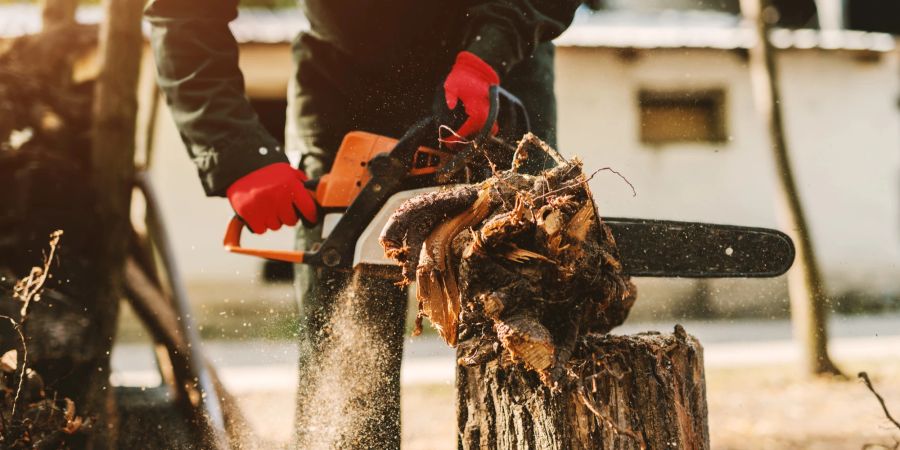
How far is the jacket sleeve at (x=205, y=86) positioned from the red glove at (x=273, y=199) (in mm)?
90

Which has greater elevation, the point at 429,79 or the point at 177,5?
the point at 177,5

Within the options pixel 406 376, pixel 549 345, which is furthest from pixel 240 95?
pixel 406 376

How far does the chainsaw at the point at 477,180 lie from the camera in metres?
1.63

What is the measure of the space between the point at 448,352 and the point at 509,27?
3.70 m

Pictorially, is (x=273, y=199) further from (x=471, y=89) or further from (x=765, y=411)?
(x=765, y=411)

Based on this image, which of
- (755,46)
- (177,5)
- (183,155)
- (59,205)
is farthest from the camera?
(183,155)

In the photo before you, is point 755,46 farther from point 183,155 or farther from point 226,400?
point 183,155

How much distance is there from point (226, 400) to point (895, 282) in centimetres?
664

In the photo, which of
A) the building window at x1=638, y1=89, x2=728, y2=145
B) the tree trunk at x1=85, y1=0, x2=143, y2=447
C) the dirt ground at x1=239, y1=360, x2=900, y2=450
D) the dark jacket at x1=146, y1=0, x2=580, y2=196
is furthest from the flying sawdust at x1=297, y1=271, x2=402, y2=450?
the building window at x1=638, y1=89, x2=728, y2=145

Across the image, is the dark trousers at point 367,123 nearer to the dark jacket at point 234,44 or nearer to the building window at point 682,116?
the dark jacket at point 234,44

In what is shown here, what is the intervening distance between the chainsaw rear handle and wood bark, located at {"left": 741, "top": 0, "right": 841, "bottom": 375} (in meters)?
2.96

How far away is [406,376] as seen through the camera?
4359mm

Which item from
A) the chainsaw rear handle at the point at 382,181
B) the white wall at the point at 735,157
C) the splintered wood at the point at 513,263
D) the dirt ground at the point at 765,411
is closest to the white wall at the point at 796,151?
the white wall at the point at 735,157

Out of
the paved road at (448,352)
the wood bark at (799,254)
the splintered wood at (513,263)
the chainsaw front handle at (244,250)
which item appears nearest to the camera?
the splintered wood at (513,263)
